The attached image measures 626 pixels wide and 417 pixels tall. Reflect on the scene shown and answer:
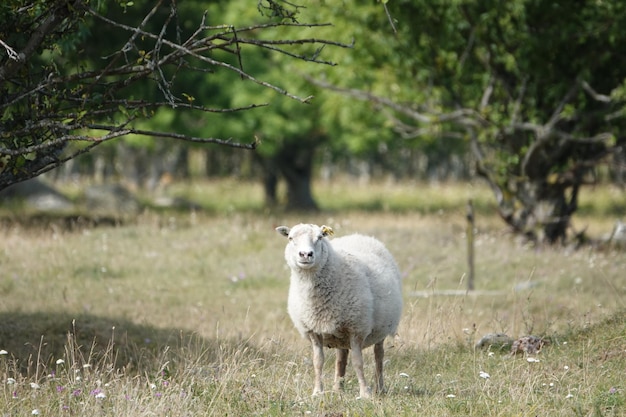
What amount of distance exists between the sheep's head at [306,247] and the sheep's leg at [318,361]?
26.7 inches

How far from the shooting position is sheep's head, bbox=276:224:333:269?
738 cm

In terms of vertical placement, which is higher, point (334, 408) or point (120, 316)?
point (334, 408)

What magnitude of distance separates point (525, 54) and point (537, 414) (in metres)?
15.0

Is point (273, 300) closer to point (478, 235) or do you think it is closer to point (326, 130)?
point (478, 235)

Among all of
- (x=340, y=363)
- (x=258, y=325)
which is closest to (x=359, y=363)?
(x=340, y=363)

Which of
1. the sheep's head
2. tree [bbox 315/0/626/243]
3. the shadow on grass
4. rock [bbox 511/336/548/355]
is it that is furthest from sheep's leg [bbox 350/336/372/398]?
tree [bbox 315/0/626/243]

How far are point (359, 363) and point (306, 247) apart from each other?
1127mm

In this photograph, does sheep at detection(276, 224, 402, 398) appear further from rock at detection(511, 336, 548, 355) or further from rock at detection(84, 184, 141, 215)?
rock at detection(84, 184, 141, 215)

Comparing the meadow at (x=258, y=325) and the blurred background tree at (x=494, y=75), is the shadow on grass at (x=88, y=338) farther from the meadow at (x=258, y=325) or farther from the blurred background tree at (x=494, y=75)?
the blurred background tree at (x=494, y=75)

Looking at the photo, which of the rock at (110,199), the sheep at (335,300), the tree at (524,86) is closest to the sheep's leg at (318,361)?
the sheep at (335,300)

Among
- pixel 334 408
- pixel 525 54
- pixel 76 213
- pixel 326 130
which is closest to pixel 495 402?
pixel 334 408

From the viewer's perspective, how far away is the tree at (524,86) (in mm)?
20484

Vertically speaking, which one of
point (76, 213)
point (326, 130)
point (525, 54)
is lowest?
point (76, 213)

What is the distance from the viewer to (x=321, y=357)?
782 centimetres
